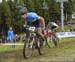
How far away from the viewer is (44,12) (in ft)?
195

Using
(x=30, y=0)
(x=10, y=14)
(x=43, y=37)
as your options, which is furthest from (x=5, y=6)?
(x=43, y=37)

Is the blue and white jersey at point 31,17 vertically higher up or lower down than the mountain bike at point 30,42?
higher up

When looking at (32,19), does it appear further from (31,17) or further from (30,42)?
(30,42)

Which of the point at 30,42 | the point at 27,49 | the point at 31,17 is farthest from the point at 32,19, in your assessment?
the point at 27,49

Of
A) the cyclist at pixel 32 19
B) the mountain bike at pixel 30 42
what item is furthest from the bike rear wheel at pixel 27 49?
the cyclist at pixel 32 19

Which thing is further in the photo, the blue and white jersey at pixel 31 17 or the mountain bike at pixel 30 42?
the blue and white jersey at pixel 31 17

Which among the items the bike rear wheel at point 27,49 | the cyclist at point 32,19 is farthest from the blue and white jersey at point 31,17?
the bike rear wheel at point 27,49

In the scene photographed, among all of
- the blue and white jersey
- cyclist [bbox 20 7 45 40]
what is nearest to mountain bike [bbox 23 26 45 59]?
cyclist [bbox 20 7 45 40]

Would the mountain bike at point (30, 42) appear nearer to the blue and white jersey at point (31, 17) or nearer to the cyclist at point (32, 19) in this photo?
the cyclist at point (32, 19)

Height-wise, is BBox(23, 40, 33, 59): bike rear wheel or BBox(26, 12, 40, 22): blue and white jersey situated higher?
BBox(26, 12, 40, 22): blue and white jersey

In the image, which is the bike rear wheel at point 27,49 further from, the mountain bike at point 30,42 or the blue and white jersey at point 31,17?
the blue and white jersey at point 31,17

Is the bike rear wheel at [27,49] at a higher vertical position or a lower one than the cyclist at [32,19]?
lower

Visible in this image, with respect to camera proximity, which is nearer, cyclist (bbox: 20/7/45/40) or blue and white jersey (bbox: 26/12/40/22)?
cyclist (bbox: 20/7/45/40)

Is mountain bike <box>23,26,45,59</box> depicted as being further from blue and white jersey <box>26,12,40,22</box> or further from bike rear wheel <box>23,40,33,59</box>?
blue and white jersey <box>26,12,40,22</box>
